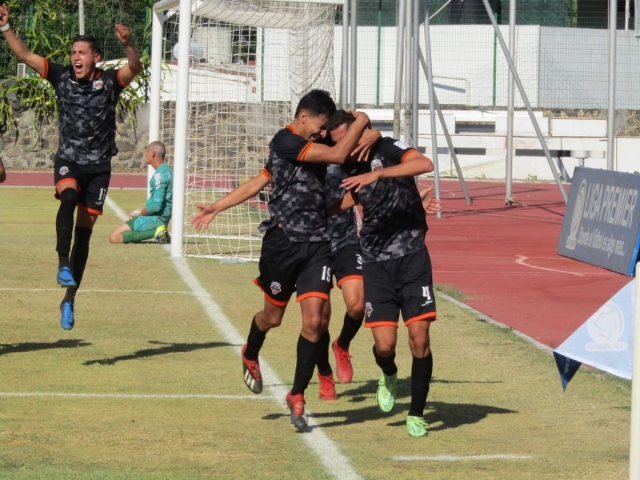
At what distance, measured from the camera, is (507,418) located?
8.26 meters

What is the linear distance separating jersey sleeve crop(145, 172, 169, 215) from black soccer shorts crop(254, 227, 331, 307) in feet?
34.2

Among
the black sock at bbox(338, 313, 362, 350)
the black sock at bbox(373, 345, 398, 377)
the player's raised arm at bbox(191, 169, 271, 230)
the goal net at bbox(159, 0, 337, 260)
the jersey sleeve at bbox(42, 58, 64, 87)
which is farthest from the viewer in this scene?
the goal net at bbox(159, 0, 337, 260)

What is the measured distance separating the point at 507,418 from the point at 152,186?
11.1 metres

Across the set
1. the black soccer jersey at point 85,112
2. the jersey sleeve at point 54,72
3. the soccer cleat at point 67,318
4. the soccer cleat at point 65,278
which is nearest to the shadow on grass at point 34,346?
the soccer cleat at point 67,318

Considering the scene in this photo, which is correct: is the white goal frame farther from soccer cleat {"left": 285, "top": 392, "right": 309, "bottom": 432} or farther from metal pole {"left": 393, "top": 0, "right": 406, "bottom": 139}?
soccer cleat {"left": 285, "top": 392, "right": 309, "bottom": 432}

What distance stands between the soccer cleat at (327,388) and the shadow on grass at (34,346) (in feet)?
9.00

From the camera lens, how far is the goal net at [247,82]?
60.6 feet

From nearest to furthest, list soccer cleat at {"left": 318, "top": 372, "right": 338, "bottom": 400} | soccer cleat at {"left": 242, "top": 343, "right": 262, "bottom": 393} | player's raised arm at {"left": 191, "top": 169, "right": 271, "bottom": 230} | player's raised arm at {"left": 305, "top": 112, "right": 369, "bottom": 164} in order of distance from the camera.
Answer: player's raised arm at {"left": 305, "top": 112, "right": 369, "bottom": 164}
player's raised arm at {"left": 191, "top": 169, "right": 271, "bottom": 230}
soccer cleat at {"left": 242, "top": 343, "right": 262, "bottom": 393}
soccer cleat at {"left": 318, "top": 372, "right": 338, "bottom": 400}

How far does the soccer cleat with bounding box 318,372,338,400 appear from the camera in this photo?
880 cm

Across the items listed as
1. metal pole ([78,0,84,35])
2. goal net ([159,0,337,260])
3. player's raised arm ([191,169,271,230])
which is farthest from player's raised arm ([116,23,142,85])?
metal pole ([78,0,84,35])

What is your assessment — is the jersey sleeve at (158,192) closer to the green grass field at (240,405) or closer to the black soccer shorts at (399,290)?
the green grass field at (240,405)

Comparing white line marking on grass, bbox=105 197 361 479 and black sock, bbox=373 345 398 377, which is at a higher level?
black sock, bbox=373 345 398 377

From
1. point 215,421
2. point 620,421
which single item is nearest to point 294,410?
point 215,421

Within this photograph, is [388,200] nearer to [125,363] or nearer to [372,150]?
[372,150]
